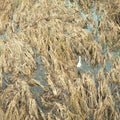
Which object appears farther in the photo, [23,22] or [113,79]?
[23,22]

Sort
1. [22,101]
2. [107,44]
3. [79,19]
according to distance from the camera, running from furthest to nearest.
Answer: [79,19] < [107,44] < [22,101]

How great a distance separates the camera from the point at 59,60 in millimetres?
5328

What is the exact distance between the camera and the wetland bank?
14.8 feet

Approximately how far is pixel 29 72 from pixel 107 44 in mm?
1691

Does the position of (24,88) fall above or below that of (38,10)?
below

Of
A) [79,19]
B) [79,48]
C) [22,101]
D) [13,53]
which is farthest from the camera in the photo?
[79,19]

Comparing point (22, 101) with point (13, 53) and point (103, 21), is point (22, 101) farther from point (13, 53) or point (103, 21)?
point (103, 21)

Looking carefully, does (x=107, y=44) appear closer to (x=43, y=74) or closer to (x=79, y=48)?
(x=79, y=48)

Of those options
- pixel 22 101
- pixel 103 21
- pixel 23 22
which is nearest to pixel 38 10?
pixel 23 22

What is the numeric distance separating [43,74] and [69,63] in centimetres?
45

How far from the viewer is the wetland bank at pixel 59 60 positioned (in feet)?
14.8

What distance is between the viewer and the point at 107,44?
6164 mm

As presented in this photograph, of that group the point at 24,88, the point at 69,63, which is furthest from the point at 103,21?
the point at 24,88

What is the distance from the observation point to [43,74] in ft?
17.5
